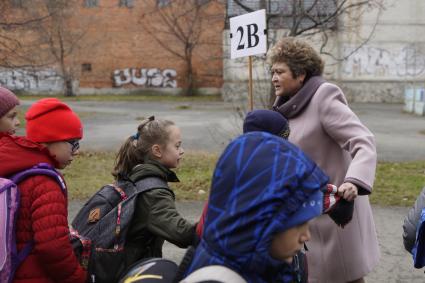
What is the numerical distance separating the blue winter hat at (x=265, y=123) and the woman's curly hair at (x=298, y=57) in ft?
1.68

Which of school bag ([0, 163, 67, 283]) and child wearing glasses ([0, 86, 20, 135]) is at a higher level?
child wearing glasses ([0, 86, 20, 135])

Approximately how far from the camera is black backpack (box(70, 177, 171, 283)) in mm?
2598

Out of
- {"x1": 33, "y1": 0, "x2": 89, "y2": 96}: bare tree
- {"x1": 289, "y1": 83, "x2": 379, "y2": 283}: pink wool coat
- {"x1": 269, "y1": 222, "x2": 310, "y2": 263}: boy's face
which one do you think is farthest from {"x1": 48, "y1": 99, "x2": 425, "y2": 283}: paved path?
{"x1": 33, "y1": 0, "x2": 89, "y2": 96}: bare tree

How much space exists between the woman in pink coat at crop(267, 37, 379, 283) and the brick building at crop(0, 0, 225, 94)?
34719 millimetres

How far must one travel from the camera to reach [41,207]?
7.83 ft

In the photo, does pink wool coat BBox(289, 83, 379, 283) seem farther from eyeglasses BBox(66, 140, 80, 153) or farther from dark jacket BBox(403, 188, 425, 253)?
eyeglasses BBox(66, 140, 80, 153)

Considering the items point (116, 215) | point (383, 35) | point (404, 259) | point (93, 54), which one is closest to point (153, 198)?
point (116, 215)

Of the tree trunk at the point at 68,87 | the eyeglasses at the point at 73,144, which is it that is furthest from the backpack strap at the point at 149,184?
the tree trunk at the point at 68,87

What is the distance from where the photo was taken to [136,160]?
9.96 ft

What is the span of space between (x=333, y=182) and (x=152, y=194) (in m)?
1.04

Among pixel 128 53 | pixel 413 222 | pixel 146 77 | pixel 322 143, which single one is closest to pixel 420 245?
pixel 413 222

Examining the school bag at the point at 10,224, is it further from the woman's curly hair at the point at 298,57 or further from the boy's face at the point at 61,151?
the woman's curly hair at the point at 298,57

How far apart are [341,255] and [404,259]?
2659mm

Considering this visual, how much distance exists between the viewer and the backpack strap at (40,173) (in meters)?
2.46
